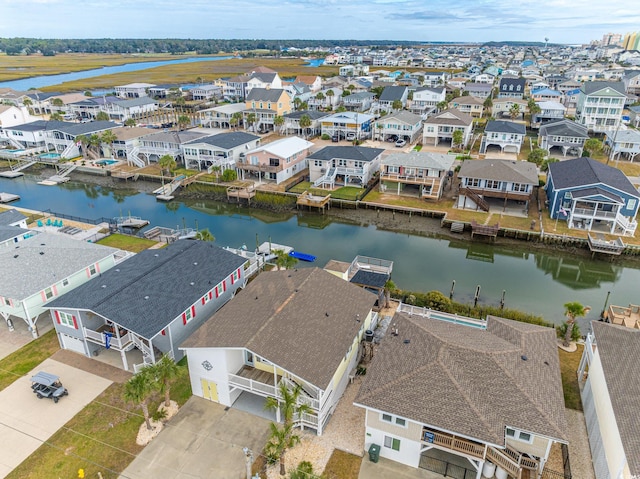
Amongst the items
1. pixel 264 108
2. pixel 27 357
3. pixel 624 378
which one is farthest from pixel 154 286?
pixel 264 108

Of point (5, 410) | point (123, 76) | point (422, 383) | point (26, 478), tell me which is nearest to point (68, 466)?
point (26, 478)

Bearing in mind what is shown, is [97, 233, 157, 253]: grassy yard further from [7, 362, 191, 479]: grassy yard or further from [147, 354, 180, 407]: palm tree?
[147, 354, 180, 407]: palm tree

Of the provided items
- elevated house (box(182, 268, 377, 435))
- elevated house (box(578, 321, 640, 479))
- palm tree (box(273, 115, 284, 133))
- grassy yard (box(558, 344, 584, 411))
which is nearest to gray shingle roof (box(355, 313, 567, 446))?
elevated house (box(578, 321, 640, 479))

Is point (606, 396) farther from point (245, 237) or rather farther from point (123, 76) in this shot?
point (123, 76)

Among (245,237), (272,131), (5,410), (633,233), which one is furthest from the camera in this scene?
(272,131)

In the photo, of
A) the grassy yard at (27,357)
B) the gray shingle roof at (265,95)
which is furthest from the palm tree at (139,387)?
the gray shingle roof at (265,95)

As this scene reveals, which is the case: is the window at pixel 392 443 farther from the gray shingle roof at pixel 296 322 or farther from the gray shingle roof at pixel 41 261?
the gray shingle roof at pixel 41 261

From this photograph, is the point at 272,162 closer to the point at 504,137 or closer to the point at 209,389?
the point at 504,137
